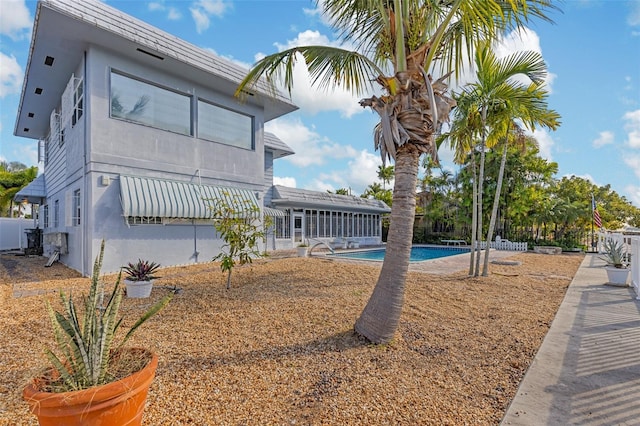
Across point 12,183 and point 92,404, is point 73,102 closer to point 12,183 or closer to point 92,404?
point 92,404

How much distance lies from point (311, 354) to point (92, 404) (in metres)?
2.77

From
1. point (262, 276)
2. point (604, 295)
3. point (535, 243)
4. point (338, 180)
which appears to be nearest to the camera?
point (604, 295)

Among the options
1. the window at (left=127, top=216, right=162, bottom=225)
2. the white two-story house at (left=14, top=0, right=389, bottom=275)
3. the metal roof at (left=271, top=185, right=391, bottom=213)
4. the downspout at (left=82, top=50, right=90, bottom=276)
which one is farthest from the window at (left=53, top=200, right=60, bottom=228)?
the metal roof at (left=271, top=185, right=391, bottom=213)

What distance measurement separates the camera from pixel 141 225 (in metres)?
11.8

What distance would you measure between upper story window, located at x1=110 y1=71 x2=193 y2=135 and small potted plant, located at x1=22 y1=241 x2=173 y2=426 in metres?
10.9

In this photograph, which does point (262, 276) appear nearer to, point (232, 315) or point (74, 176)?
point (232, 315)

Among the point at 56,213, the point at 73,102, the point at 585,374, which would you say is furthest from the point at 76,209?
the point at 585,374

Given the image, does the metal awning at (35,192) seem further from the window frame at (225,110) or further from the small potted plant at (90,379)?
the small potted plant at (90,379)

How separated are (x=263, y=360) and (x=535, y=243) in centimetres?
2902

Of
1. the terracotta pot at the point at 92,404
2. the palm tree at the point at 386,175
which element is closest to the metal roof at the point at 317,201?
the palm tree at the point at 386,175

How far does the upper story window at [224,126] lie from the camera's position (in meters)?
14.0

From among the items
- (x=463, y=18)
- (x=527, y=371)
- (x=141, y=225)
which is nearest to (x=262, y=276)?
(x=141, y=225)

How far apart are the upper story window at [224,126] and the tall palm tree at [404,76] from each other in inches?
345

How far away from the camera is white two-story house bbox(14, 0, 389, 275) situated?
10.7 meters
